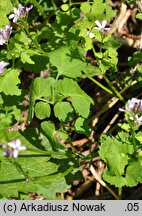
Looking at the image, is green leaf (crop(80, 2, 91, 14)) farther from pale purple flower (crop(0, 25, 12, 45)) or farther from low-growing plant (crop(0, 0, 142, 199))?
pale purple flower (crop(0, 25, 12, 45))

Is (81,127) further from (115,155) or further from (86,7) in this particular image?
(86,7)

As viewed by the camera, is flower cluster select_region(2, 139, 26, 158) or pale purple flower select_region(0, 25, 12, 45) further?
pale purple flower select_region(0, 25, 12, 45)

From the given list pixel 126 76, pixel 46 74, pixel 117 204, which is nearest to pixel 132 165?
pixel 117 204

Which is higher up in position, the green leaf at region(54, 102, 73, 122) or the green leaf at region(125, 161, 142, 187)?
the green leaf at region(54, 102, 73, 122)

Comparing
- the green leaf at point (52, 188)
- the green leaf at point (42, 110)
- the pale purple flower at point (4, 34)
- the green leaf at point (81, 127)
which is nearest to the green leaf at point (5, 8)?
the pale purple flower at point (4, 34)

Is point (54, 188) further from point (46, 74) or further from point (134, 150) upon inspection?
point (46, 74)

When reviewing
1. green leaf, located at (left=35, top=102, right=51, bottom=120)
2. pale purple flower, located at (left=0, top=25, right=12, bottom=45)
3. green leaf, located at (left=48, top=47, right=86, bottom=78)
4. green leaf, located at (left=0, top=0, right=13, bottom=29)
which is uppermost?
green leaf, located at (left=0, top=0, right=13, bottom=29)

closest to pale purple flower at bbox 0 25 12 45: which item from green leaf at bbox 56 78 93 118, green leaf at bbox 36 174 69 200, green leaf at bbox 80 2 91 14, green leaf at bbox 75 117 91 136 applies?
green leaf at bbox 56 78 93 118
